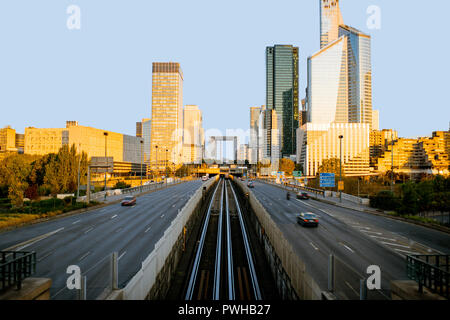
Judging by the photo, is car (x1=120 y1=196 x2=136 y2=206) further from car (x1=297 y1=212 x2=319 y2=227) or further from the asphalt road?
car (x1=297 y1=212 x2=319 y2=227)

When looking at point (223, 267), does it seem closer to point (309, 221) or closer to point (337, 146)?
point (309, 221)

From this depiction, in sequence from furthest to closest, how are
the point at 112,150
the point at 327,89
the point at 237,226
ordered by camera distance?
the point at 327,89 → the point at 112,150 → the point at 237,226

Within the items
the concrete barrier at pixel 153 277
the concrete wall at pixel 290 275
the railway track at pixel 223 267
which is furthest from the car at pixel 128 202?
the concrete wall at pixel 290 275

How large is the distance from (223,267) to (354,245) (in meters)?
9.87

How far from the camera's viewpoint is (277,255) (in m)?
16.1

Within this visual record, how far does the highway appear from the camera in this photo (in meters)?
12.8

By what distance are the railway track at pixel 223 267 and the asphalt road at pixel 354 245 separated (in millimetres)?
3865

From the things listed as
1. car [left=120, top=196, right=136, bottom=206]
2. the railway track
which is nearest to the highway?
the railway track

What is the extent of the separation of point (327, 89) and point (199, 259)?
647 ft

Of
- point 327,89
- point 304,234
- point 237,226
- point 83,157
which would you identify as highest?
point 327,89

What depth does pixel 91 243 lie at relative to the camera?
18562 mm

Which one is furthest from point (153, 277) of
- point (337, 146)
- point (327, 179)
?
point (337, 146)
